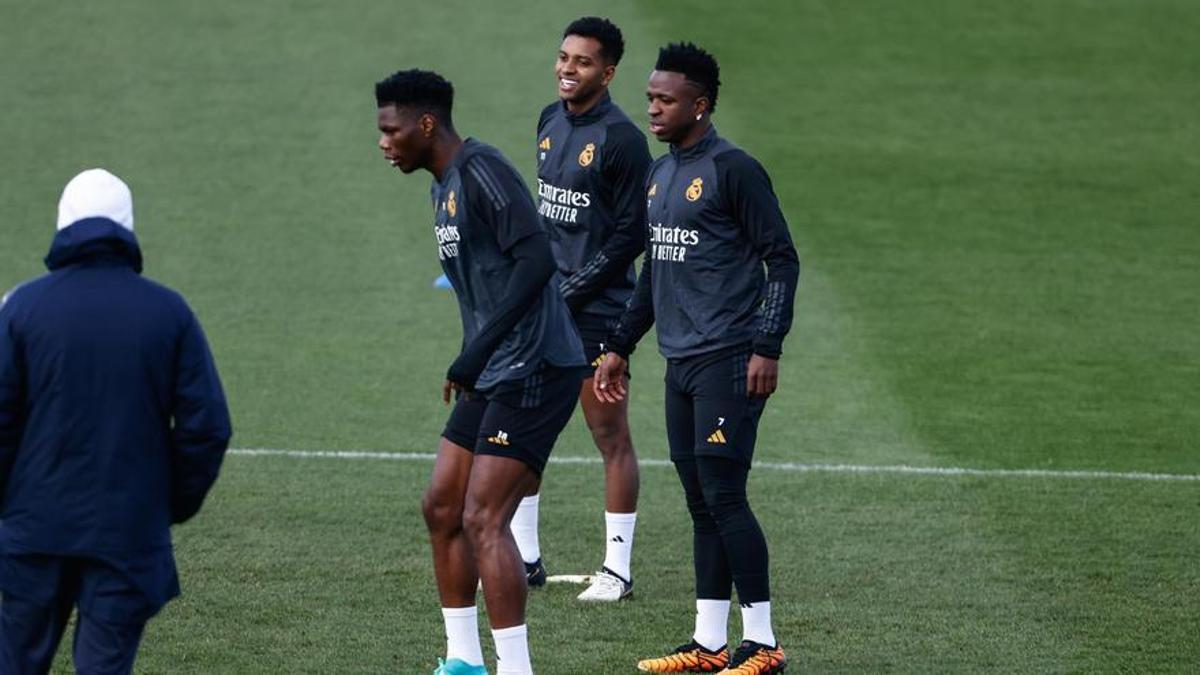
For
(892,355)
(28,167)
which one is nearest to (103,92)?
(28,167)

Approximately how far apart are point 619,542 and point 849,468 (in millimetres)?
3193

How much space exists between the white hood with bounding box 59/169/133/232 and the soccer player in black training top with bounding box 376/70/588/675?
1.67m

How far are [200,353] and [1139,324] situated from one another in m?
12.0

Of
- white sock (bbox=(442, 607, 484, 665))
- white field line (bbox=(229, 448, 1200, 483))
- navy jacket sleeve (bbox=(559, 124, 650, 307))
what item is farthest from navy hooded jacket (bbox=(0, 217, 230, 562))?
white field line (bbox=(229, 448, 1200, 483))

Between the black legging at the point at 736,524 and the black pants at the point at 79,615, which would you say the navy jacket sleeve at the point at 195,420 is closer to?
the black pants at the point at 79,615

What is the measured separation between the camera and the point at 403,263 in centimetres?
1809

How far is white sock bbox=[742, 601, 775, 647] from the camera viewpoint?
794 cm

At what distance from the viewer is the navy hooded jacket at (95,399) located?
577cm

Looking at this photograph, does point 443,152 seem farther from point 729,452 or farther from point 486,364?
point 729,452

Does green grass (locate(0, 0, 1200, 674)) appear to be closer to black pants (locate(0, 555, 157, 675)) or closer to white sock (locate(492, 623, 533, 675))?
white sock (locate(492, 623, 533, 675))

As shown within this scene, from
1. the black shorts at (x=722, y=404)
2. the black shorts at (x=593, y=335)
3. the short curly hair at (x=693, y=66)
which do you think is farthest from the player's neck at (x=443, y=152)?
the black shorts at (x=593, y=335)

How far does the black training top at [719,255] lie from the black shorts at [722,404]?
0.06 m

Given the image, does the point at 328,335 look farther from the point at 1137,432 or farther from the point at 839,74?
the point at 839,74

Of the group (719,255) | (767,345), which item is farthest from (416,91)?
(767,345)
